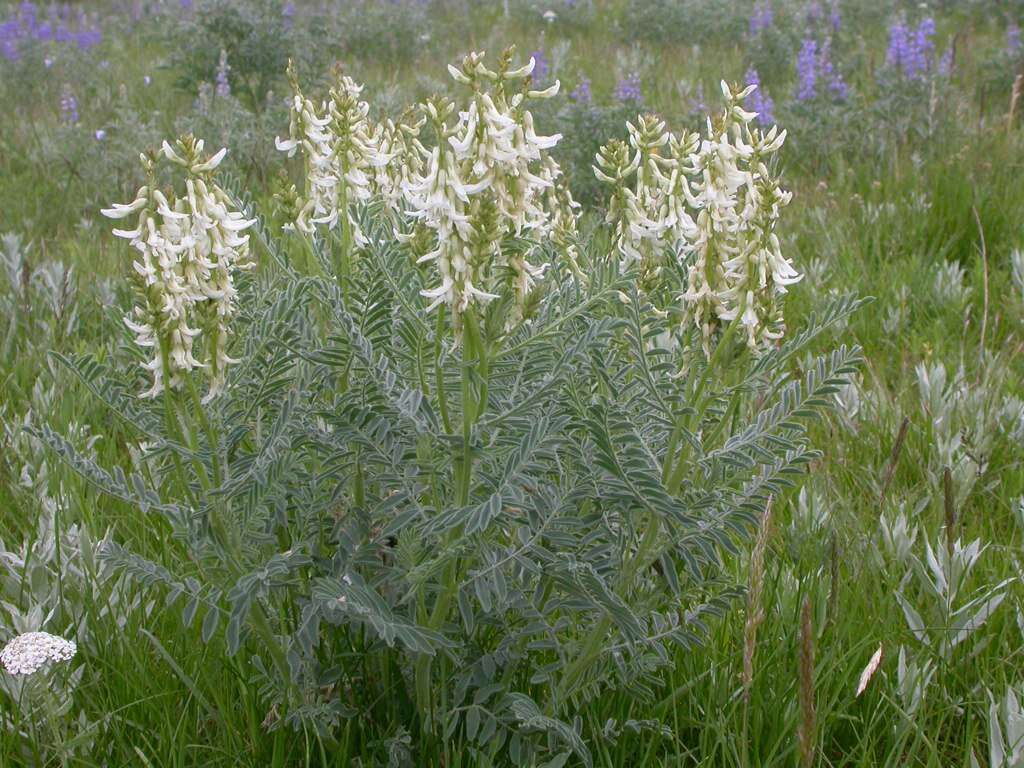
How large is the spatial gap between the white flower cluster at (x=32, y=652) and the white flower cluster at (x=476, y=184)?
94cm

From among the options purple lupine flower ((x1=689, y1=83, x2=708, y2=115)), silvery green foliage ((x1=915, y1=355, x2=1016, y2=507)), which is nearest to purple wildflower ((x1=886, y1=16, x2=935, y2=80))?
purple lupine flower ((x1=689, y1=83, x2=708, y2=115))

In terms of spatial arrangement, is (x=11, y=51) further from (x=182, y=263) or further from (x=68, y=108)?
(x=182, y=263)

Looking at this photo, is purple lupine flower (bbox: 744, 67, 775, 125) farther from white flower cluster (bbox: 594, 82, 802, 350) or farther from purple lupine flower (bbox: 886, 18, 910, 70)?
white flower cluster (bbox: 594, 82, 802, 350)

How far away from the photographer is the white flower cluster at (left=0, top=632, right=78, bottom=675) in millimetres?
1919

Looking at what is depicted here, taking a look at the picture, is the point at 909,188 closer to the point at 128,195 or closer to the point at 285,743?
the point at 128,195

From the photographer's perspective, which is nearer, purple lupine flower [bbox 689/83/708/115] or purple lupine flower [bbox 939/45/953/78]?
purple lupine flower [bbox 689/83/708/115]

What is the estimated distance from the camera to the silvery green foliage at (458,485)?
70.8 inches

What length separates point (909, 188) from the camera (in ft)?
18.7

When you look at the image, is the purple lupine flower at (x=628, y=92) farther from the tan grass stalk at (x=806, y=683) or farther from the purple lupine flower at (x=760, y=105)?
the tan grass stalk at (x=806, y=683)

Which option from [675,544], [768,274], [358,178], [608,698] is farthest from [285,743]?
[768,274]

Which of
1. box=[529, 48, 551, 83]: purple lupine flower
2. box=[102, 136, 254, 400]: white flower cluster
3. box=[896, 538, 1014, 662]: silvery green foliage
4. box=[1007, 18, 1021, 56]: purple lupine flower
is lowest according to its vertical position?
box=[896, 538, 1014, 662]: silvery green foliage

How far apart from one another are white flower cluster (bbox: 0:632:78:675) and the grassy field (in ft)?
0.56

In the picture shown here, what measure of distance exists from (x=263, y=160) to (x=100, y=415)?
2.85 m

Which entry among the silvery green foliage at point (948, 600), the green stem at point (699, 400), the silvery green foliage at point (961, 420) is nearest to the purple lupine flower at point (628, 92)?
the silvery green foliage at point (961, 420)
